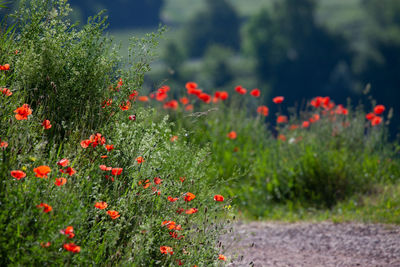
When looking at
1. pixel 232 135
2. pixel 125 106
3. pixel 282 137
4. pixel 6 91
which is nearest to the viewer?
pixel 6 91

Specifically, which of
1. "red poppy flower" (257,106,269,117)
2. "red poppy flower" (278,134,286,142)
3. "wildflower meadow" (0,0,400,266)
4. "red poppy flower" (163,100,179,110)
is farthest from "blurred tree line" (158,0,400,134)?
"wildflower meadow" (0,0,400,266)

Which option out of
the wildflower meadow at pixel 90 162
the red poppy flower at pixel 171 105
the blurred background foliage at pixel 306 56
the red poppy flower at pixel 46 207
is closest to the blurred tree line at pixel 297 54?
the blurred background foliage at pixel 306 56

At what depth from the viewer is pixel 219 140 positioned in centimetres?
692

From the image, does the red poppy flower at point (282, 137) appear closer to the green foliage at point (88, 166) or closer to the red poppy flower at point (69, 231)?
the green foliage at point (88, 166)

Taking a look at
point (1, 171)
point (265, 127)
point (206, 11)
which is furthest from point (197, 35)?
point (1, 171)

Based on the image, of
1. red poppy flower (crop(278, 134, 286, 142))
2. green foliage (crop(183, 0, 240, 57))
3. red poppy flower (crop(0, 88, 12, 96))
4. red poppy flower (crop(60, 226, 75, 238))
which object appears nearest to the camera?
red poppy flower (crop(60, 226, 75, 238))

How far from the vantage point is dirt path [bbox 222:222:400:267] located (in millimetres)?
3938

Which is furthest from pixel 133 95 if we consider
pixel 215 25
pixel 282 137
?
pixel 215 25

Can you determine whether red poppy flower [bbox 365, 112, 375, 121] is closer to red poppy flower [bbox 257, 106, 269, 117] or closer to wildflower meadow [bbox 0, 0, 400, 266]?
red poppy flower [bbox 257, 106, 269, 117]

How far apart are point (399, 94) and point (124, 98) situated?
190 feet

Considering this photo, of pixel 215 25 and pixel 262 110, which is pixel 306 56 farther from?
pixel 262 110

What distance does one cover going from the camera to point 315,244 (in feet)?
15.0

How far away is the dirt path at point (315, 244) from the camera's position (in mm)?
3938

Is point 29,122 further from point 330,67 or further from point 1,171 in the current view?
point 330,67
